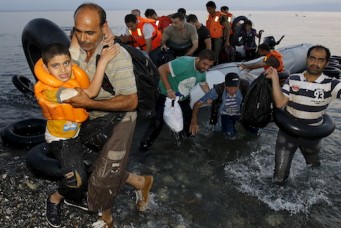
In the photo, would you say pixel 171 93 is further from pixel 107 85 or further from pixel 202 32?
pixel 202 32

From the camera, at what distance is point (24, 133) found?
6.51 metres

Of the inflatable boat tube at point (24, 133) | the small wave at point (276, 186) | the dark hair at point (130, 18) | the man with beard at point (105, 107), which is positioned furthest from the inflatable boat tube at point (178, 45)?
the man with beard at point (105, 107)

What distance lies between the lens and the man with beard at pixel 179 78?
5.40 m

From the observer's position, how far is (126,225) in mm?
3982

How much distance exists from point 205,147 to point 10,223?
394 centimetres

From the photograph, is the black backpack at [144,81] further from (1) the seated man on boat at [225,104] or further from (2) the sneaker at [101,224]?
(1) the seated man on boat at [225,104]

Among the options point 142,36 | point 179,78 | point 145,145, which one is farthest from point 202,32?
point 145,145

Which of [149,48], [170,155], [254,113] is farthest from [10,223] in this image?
[149,48]

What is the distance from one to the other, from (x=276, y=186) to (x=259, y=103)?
140 centimetres

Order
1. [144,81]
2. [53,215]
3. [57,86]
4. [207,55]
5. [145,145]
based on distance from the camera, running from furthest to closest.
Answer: [145,145] → [207,55] → [53,215] → [144,81] → [57,86]

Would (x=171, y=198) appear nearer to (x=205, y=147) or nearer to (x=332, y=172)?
(x=205, y=147)

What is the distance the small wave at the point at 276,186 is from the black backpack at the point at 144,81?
2460mm

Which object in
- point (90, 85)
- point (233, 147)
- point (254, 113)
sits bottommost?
point (233, 147)

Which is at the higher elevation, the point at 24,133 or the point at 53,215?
the point at 53,215
